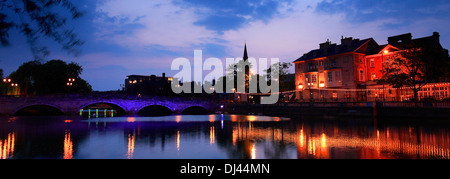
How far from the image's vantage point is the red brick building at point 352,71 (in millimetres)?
Result: 47688

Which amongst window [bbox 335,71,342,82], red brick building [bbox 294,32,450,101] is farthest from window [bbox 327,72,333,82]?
window [bbox 335,71,342,82]

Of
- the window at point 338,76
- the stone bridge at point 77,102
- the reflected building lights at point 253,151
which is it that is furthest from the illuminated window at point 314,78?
the reflected building lights at point 253,151

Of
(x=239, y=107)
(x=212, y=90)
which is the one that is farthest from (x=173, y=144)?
(x=212, y=90)

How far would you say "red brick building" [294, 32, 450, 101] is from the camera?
4769cm

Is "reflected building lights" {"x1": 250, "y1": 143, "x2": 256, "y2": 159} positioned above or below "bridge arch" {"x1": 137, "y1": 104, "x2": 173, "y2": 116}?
above

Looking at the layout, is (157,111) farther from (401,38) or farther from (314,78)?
(401,38)

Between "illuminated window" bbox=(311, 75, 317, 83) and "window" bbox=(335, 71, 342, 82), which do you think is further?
"illuminated window" bbox=(311, 75, 317, 83)

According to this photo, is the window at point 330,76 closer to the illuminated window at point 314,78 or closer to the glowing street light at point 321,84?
the glowing street light at point 321,84

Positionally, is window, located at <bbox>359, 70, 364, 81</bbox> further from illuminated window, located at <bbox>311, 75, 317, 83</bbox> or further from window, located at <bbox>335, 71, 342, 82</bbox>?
illuminated window, located at <bbox>311, 75, 317, 83</bbox>

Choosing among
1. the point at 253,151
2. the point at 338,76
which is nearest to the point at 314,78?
the point at 338,76

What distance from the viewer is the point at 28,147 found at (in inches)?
586

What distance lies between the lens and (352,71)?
51.2 m
